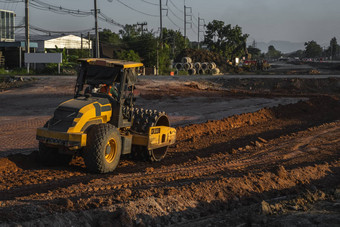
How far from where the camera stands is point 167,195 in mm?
6953

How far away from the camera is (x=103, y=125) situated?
876cm

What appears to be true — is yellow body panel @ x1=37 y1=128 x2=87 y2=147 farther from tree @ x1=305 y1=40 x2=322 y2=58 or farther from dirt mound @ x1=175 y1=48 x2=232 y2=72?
tree @ x1=305 y1=40 x2=322 y2=58

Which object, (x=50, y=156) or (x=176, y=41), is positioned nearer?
(x=50, y=156)

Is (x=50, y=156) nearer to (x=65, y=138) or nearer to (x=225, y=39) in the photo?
(x=65, y=138)

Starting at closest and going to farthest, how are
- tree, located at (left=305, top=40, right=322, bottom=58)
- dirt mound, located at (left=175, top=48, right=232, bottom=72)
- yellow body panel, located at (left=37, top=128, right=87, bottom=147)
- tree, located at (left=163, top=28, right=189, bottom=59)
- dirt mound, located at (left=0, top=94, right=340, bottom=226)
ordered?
dirt mound, located at (left=0, top=94, right=340, bottom=226)
yellow body panel, located at (left=37, top=128, right=87, bottom=147)
dirt mound, located at (left=175, top=48, right=232, bottom=72)
tree, located at (left=163, top=28, right=189, bottom=59)
tree, located at (left=305, top=40, right=322, bottom=58)

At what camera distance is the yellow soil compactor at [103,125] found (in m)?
8.55

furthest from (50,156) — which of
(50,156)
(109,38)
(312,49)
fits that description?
(312,49)

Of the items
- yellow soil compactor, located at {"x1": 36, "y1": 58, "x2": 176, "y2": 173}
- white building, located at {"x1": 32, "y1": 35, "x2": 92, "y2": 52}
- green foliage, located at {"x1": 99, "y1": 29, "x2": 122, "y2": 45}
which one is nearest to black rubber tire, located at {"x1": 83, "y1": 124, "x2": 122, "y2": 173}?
yellow soil compactor, located at {"x1": 36, "y1": 58, "x2": 176, "y2": 173}

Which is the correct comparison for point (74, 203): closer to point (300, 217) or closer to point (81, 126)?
point (81, 126)

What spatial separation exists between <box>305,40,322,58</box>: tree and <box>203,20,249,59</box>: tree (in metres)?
82.4

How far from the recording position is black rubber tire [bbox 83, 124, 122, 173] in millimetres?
8492

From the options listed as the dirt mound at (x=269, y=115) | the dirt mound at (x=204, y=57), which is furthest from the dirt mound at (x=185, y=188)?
the dirt mound at (x=204, y=57)

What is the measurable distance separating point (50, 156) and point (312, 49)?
163 m

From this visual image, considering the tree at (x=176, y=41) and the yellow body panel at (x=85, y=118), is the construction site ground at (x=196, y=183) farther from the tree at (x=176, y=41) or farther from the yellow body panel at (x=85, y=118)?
the tree at (x=176, y=41)
